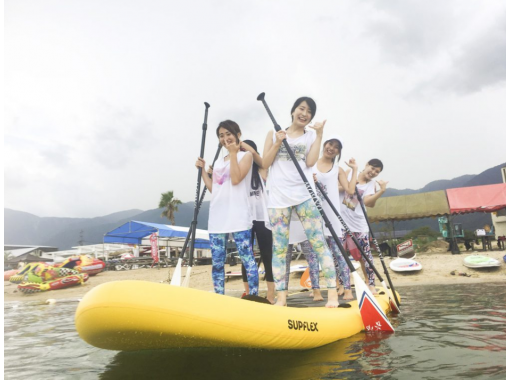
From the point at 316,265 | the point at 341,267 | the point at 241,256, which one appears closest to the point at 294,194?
the point at 241,256

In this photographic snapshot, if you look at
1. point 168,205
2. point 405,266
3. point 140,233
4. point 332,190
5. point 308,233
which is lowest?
point 405,266

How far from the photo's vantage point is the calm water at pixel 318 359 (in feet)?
7.94

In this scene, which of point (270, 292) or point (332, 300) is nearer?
point (332, 300)

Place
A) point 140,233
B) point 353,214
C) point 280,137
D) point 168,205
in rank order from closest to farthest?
1. point 280,137
2. point 353,214
3. point 140,233
4. point 168,205

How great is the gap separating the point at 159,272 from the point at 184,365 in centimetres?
1646

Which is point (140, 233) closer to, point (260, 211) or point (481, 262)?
point (481, 262)

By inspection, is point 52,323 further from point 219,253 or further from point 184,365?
point 184,365

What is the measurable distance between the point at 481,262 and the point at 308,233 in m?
9.41

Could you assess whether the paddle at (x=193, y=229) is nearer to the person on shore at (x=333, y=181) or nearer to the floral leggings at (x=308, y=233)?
the floral leggings at (x=308, y=233)

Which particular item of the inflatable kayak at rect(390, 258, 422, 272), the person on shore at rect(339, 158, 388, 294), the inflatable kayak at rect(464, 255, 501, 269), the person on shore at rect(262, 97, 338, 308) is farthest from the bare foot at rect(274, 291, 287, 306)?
the inflatable kayak at rect(464, 255, 501, 269)

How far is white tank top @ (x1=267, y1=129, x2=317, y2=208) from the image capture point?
4051mm

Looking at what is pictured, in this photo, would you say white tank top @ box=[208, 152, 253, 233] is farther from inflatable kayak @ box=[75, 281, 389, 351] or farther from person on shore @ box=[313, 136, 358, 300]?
person on shore @ box=[313, 136, 358, 300]

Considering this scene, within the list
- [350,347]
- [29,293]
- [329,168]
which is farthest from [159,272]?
[350,347]

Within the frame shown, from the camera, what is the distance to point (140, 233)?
76.6 ft
